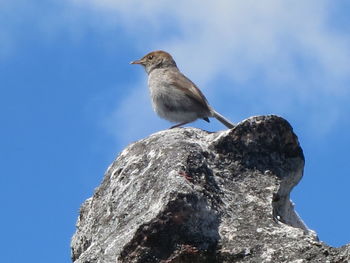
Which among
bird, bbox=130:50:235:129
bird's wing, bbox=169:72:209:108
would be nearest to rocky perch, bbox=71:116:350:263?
bird, bbox=130:50:235:129

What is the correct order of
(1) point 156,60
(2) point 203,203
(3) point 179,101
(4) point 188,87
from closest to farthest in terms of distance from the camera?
(2) point 203,203, (3) point 179,101, (4) point 188,87, (1) point 156,60

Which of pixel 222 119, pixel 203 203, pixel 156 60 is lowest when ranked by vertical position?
pixel 203 203

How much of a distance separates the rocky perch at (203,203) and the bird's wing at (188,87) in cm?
568

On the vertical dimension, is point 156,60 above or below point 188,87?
above

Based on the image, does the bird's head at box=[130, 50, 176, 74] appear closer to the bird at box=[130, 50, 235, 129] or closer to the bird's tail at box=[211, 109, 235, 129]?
the bird at box=[130, 50, 235, 129]

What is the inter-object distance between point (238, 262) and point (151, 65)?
9132 millimetres

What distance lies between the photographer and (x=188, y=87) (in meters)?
12.2

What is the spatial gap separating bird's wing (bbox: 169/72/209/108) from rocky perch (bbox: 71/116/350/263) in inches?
223

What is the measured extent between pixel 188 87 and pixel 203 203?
7.28 m

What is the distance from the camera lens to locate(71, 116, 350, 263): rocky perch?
4777 millimetres

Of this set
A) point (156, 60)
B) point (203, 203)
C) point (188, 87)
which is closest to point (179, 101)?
point (188, 87)

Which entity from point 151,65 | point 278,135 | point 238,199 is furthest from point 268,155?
point 151,65

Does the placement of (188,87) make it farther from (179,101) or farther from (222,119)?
(222,119)

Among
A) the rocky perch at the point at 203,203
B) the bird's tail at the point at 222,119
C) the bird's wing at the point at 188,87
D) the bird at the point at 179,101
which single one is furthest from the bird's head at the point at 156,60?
the rocky perch at the point at 203,203
